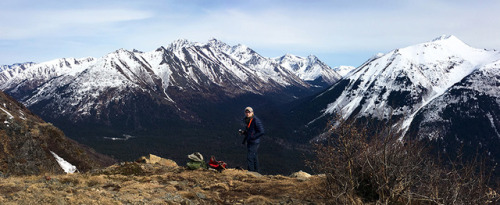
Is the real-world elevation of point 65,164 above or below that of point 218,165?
below

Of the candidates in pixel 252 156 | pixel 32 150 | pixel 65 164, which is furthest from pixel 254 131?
pixel 65 164

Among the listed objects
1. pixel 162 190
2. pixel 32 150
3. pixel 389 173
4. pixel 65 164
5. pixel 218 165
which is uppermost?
pixel 389 173

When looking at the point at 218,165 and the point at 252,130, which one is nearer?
the point at 218,165

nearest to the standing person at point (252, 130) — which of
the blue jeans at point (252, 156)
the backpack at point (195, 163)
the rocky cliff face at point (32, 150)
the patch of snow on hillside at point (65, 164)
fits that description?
the blue jeans at point (252, 156)

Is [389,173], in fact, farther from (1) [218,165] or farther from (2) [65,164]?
(2) [65,164]

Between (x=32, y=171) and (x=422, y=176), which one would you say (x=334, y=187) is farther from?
(x=32, y=171)

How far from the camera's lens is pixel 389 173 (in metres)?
9.20

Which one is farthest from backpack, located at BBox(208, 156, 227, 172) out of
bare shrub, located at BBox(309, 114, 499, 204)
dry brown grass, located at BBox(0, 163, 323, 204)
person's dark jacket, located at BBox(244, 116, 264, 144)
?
bare shrub, located at BBox(309, 114, 499, 204)

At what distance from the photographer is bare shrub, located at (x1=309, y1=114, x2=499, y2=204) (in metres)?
8.74

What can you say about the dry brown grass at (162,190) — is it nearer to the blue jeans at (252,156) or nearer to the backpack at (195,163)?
the backpack at (195,163)

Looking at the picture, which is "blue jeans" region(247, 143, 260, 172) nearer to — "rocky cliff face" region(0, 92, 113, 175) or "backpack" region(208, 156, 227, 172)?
"backpack" region(208, 156, 227, 172)

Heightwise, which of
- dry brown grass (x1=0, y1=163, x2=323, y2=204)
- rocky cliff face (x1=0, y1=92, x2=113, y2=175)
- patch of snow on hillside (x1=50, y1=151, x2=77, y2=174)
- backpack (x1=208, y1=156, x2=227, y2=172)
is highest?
dry brown grass (x1=0, y1=163, x2=323, y2=204)

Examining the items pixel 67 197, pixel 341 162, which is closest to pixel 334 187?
pixel 341 162

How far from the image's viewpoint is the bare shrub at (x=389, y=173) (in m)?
8.74
